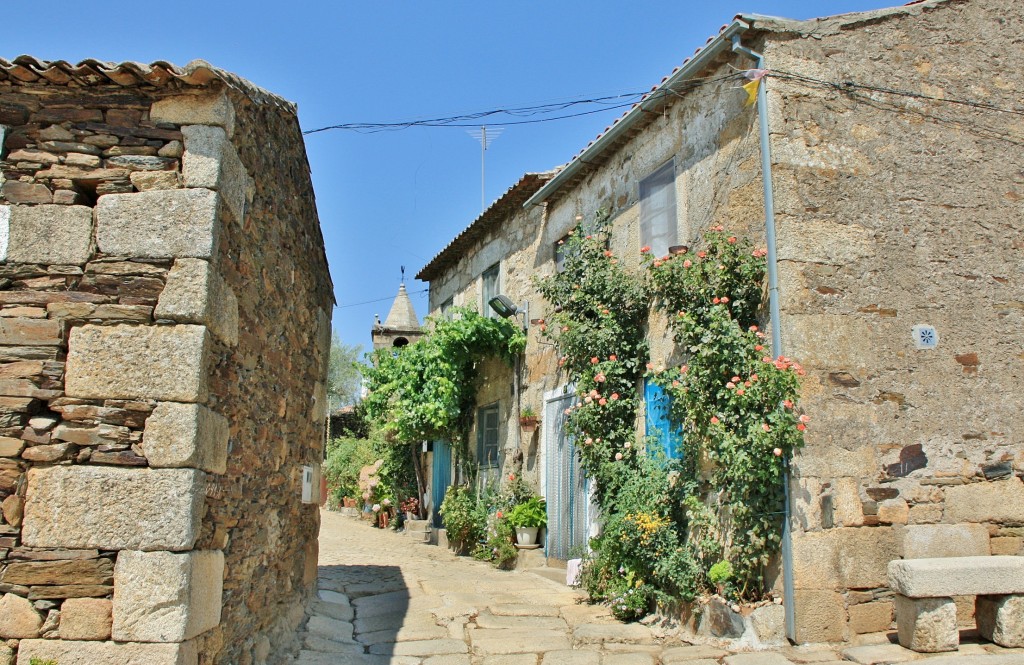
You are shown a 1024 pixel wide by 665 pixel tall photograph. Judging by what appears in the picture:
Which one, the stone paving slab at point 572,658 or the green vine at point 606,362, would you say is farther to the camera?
the green vine at point 606,362

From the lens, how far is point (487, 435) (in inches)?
462

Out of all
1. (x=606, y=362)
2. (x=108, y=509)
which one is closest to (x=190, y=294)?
(x=108, y=509)

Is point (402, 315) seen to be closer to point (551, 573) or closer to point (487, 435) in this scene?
point (487, 435)

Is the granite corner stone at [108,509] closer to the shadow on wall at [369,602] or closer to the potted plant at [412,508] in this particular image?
the shadow on wall at [369,602]

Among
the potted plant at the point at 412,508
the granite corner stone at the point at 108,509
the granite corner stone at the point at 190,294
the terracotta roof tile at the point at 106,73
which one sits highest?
the terracotta roof tile at the point at 106,73

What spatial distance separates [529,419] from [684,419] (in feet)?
11.5

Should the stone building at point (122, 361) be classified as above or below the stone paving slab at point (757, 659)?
above

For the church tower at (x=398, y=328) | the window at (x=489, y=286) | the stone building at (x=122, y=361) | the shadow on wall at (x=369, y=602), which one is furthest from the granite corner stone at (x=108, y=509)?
the church tower at (x=398, y=328)

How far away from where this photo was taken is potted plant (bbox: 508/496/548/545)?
9.55 metres

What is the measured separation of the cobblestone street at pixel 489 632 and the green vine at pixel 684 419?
498 millimetres

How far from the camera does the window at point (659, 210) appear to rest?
7500 mm

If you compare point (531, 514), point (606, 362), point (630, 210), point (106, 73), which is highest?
point (630, 210)

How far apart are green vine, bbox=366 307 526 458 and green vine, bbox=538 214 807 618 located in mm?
2700

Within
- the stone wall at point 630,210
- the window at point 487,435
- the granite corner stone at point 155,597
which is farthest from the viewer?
the window at point 487,435
